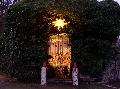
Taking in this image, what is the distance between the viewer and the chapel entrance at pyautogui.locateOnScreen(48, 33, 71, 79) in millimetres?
16188

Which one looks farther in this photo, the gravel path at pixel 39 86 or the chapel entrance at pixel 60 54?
the chapel entrance at pixel 60 54

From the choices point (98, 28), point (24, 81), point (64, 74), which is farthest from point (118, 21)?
point (24, 81)

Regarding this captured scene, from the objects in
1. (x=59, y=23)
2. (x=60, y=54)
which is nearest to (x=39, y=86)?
(x=60, y=54)

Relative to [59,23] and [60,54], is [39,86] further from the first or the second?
[59,23]

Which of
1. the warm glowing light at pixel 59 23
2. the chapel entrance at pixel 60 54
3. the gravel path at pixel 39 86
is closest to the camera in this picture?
the gravel path at pixel 39 86

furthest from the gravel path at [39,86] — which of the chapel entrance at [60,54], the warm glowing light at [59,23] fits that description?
the warm glowing light at [59,23]

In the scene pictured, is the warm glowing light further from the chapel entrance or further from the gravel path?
the gravel path

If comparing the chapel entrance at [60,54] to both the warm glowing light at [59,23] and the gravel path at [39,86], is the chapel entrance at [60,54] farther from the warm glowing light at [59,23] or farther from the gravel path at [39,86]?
the gravel path at [39,86]

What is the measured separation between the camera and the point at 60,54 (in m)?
16.8

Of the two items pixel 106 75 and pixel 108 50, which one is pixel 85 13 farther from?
pixel 106 75

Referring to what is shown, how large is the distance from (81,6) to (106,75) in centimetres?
367

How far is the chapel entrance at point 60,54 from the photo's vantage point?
16.2 meters

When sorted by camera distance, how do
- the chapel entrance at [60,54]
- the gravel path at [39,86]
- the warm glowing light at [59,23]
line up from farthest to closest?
the chapel entrance at [60,54]
the warm glowing light at [59,23]
the gravel path at [39,86]

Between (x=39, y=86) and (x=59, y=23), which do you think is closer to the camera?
(x=39, y=86)
